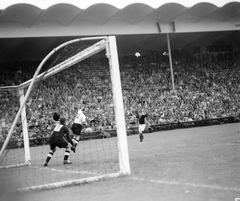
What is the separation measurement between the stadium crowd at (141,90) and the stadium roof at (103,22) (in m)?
2.24

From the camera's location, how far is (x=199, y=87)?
117 feet

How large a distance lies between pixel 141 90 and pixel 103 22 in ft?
22.5

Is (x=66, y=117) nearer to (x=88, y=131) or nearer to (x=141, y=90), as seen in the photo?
(x=88, y=131)

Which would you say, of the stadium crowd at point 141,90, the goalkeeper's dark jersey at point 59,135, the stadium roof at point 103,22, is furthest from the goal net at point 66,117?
the stadium roof at point 103,22

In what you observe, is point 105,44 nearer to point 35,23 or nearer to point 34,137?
point 34,137

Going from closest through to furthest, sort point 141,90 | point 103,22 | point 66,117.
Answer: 1. point 66,117
2. point 103,22
3. point 141,90

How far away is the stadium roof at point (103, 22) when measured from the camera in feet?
94.1

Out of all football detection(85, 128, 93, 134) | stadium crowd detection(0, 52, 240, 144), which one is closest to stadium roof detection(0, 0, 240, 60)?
stadium crowd detection(0, 52, 240, 144)

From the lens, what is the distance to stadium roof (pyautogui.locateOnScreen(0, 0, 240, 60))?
1129 inches

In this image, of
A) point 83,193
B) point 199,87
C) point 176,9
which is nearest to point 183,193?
point 83,193

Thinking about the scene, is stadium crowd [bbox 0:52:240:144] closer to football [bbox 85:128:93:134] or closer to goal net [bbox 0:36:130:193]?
goal net [bbox 0:36:130:193]

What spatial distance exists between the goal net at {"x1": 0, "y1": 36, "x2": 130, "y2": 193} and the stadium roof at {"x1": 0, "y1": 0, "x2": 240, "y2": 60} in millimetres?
2875

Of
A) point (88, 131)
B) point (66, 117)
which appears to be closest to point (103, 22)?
point (66, 117)

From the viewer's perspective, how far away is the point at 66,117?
26047 millimetres
